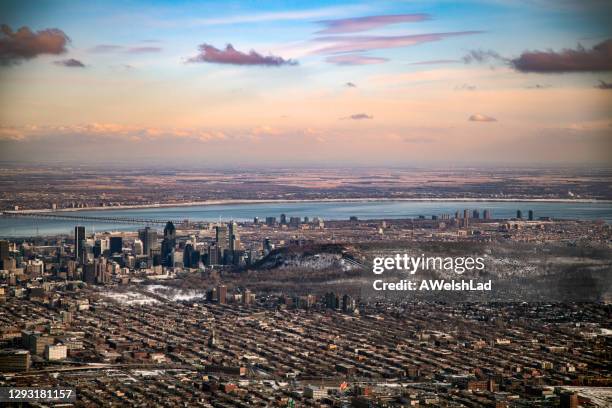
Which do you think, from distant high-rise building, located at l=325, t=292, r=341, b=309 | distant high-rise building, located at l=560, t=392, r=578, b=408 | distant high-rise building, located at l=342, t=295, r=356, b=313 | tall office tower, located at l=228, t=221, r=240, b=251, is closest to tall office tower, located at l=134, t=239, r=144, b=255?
tall office tower, located at l=228, t=221, r=240, b=251

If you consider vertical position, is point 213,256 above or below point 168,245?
below

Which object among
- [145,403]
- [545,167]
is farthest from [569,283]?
[545,167]

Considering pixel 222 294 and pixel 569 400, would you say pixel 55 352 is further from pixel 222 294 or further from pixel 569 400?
pixel 569 400

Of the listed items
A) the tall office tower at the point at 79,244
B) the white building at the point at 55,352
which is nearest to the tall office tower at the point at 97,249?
the tall office tower at the point at 79,244

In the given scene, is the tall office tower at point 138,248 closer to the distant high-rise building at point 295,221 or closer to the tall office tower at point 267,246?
the tall office tower at point 267,246

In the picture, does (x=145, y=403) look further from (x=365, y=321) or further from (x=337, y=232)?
(x=337, y=232)

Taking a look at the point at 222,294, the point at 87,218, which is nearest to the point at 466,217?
the point at 87,218
